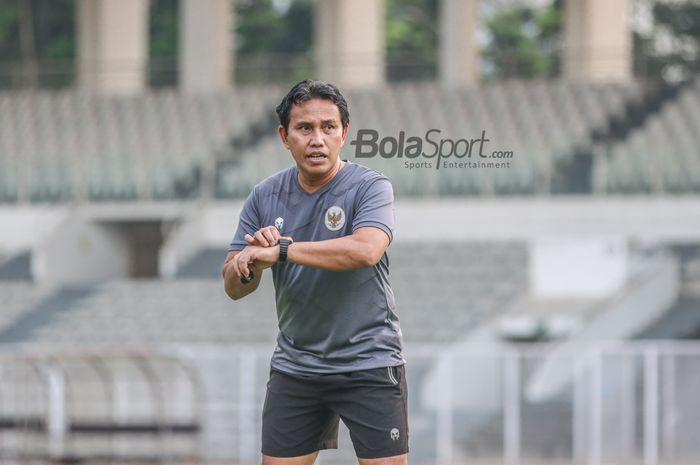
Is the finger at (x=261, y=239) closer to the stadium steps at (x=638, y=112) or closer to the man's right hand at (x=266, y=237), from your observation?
the man's right hand at (x=266, y=237)

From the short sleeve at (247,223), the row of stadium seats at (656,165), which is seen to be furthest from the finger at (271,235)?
the row of stadium seats at (656,165)

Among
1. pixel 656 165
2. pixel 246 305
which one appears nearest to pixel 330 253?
pixel 246 305

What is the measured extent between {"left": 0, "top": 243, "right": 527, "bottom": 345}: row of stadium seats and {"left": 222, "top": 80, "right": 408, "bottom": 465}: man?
16.6m

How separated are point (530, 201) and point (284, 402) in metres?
20.1

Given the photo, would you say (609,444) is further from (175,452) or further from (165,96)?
(165,96)

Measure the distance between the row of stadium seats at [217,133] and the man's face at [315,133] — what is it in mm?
18632

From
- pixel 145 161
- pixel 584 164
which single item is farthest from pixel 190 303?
pixel 584 164

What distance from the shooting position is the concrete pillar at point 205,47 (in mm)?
31500

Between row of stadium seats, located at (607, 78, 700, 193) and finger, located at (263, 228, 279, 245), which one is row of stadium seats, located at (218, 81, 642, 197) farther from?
finger, located at (263, 228, 279, 245)

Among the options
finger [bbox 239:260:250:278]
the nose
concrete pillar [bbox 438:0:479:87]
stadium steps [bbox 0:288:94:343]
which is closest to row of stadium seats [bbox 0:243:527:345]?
stadium steps [bbox 0:288:94:343]

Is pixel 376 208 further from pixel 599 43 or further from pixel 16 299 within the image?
pixel 599 43

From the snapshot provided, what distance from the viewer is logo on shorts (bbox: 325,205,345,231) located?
600cm

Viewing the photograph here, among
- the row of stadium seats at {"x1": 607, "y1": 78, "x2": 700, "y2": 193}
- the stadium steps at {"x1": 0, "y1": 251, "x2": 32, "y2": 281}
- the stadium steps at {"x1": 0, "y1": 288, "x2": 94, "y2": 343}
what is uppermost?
the row of stadium seats at {"x1": 607, "y1": 78, "x2": 700, "y2": 193}

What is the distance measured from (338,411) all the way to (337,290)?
18.2 inches
